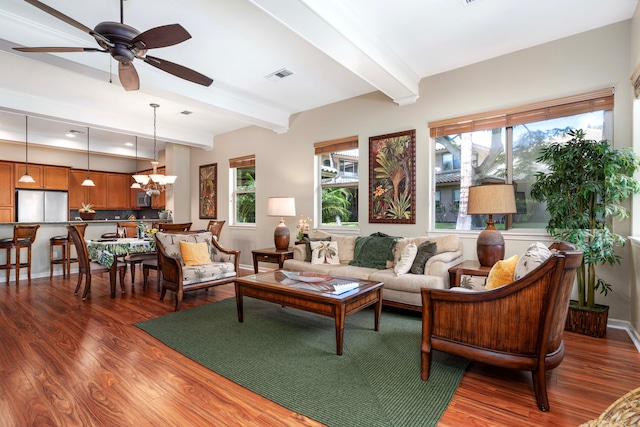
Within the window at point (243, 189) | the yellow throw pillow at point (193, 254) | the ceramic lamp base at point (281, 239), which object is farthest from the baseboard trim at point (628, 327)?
the window at point (243, 189)

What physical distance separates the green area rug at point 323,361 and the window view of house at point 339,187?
1.89 metres

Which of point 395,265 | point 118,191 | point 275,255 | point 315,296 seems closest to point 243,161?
point 275,255

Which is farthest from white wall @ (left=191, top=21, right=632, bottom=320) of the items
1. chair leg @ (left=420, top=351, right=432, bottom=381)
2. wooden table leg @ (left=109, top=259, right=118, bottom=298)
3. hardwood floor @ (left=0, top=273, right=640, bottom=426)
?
wooden table leg @ (left=109, top=259, right=118, bottom=298)

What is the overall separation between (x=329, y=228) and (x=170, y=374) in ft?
11.0

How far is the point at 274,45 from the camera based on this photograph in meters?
3.37

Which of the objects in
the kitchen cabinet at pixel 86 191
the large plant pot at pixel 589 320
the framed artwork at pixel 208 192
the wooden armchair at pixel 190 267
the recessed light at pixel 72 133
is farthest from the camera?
the kitchen cabinet at pixel 86 191

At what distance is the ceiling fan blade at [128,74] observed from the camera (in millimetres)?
2553

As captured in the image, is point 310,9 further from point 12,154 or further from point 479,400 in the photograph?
point 12,154

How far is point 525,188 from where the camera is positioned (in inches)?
144

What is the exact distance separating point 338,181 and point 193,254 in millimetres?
2469

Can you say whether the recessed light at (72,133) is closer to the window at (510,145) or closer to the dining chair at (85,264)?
the dining chair at (85,264)

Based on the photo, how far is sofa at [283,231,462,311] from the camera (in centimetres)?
338

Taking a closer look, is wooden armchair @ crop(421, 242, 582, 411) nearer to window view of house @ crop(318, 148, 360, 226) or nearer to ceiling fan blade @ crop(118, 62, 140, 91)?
ceiling fan blade @ crop(118, 62, 140, 91)

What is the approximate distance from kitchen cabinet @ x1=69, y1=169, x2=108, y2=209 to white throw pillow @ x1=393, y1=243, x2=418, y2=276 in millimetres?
8634
